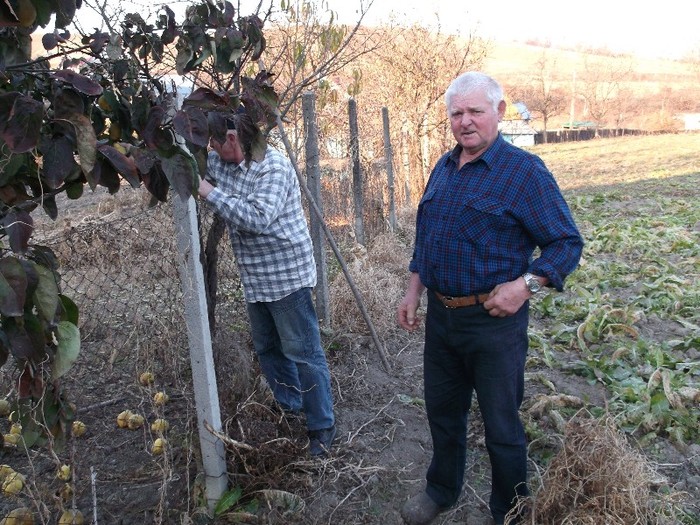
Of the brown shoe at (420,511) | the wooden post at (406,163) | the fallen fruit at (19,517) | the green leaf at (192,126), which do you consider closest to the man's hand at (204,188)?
the green leaf at (192,126)

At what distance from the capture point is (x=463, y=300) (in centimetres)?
274

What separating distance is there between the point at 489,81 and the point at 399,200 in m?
8.38

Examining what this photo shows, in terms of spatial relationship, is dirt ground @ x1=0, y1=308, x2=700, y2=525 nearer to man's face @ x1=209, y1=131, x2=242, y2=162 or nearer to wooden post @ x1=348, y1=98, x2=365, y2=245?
man's face @ x1=209, y1=131, x2=242, y2=162

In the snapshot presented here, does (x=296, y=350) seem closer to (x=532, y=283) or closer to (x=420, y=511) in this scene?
(x=420, y=511)

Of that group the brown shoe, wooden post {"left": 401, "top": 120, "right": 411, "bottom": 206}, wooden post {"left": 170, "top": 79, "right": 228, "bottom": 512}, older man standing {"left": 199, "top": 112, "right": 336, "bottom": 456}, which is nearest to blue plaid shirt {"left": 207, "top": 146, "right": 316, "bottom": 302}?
older man standing {"left": 199, "top": 112, "right": 336, "bottom": 456}

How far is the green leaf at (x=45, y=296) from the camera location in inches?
57.7

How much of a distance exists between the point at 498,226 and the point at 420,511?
1476 mm

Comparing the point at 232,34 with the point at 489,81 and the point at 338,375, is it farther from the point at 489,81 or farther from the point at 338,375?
the point at 338,375

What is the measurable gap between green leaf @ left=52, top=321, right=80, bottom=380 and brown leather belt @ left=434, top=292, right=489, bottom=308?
1.65m

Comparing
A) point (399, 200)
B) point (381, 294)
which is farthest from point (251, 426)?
point (399, 200)

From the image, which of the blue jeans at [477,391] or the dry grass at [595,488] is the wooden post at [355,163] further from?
the dry grass at [595,488]

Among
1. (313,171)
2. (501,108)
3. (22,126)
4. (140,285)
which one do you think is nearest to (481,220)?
(501,108)

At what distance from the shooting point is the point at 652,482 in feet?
9.55

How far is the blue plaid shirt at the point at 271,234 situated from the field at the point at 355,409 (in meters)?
0.50
